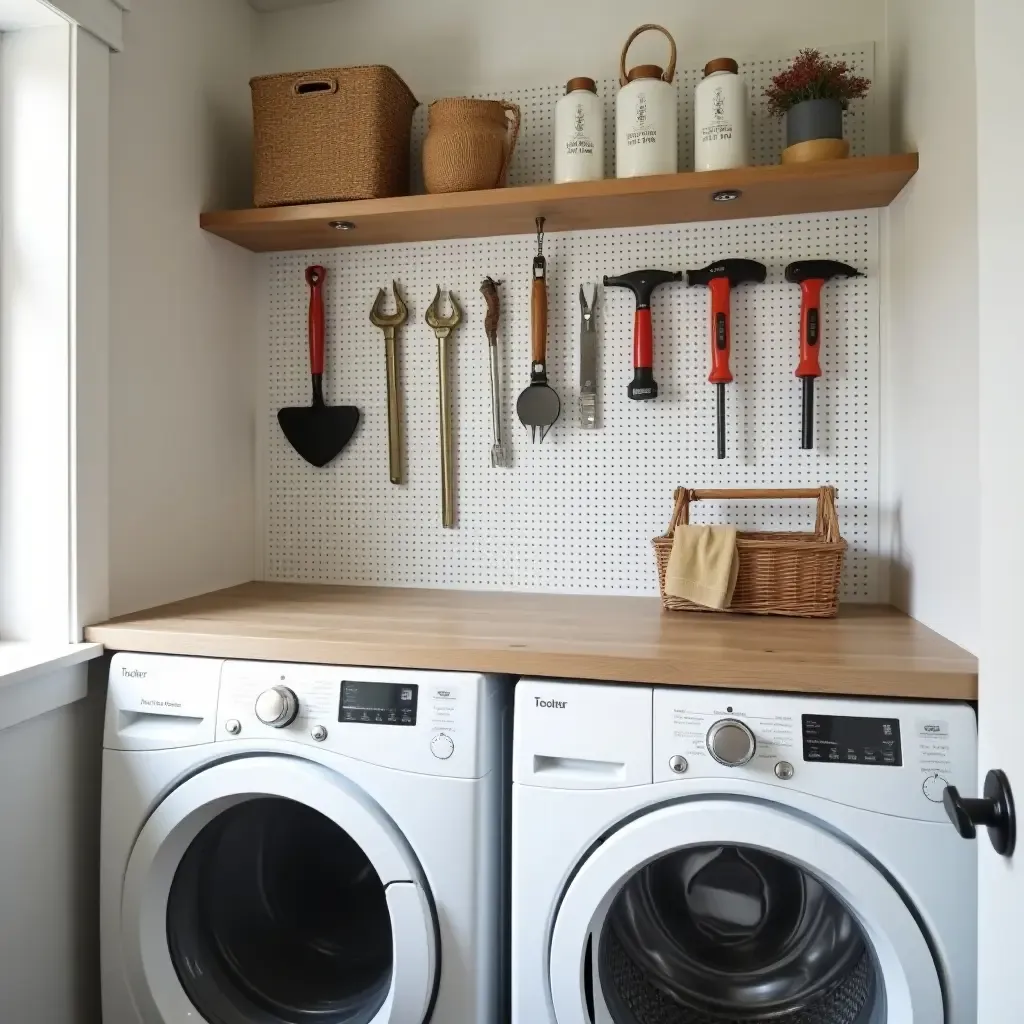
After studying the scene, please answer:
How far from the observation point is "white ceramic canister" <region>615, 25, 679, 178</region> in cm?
157

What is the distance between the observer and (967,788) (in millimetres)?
1066

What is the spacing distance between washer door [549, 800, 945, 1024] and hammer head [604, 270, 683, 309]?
1.06m

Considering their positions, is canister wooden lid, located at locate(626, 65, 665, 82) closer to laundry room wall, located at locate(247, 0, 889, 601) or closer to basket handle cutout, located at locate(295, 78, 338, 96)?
laundry room wall, located at locate(247, 0, 889, 601)

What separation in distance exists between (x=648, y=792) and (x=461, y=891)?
33 centimetres

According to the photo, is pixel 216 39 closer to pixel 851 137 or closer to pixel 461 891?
pixel 851 137

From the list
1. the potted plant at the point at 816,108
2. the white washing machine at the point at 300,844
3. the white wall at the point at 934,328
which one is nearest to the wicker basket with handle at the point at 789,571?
the white wall at the point at 934,328

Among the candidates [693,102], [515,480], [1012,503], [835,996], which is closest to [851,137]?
[693,102]

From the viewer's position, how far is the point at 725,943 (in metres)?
1.30

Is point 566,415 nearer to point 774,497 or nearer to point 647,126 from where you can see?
point 774,497

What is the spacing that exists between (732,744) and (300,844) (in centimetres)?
86

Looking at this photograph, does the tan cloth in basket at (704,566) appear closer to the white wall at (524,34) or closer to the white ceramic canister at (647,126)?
the white ceramic canister at (647,126)

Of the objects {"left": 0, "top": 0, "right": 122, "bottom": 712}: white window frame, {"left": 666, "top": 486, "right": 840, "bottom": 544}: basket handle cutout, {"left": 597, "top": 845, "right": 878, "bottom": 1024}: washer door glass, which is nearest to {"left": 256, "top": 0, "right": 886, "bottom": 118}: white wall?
{"left": 0, "top": 0, "right": 122, "bottom": 712}: white window frame

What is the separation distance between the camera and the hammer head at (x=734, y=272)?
5.49 feet

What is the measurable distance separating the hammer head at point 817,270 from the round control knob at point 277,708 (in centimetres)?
129
